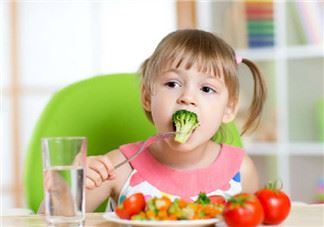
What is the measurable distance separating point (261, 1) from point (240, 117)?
24.4 inches

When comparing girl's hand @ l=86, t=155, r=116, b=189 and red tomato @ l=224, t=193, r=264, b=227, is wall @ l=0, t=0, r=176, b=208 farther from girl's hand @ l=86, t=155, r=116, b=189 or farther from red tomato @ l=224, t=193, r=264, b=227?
red tomato @ l=224, t=193, r=264, b=227

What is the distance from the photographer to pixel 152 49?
4004mm

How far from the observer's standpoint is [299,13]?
3639mm

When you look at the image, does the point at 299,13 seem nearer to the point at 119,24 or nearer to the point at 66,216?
the point at 119,24

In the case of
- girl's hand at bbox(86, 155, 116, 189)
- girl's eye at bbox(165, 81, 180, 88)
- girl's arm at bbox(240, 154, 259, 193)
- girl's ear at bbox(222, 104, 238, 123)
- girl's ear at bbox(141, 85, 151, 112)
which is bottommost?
girl's arm at bbox(240, 154, 259, 193)

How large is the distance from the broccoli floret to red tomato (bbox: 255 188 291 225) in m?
0.30

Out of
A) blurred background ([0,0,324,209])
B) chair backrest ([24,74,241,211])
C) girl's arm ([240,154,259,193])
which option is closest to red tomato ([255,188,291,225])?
girl's arm ([240,154,259,193])

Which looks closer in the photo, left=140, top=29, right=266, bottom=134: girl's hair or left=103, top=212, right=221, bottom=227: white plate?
left=103, top=212, right=221, bottom=227: white plate

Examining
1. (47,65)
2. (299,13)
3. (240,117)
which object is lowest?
(240,117)

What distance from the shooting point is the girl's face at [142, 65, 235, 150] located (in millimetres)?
1539

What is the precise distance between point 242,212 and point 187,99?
494 millimetres

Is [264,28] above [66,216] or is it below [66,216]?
above

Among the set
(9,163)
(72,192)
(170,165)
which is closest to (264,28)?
(9,163)

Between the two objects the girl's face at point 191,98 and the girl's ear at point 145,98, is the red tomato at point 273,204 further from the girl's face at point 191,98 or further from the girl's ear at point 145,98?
the girl's ear at point 145,98
